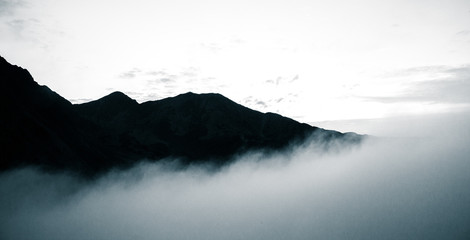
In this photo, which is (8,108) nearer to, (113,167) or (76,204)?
(76,204)

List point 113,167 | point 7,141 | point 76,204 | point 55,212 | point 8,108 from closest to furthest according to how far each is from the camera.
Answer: point 7,141 → point 8,108 → point 55,212 → point 76,204 → point 113,167

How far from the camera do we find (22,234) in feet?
409

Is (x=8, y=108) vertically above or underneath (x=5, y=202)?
above

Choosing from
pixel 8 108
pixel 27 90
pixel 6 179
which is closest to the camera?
pixel 6 179

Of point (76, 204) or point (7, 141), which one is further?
point (76, 204)

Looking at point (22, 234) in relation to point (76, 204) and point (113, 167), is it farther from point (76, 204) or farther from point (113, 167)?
point (113, 167)

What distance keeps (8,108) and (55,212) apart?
58.1 meters

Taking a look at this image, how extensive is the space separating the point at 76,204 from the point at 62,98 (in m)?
84.6

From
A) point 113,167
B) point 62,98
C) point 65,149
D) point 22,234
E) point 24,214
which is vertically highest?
point 62,98

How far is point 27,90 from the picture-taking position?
169750 mm

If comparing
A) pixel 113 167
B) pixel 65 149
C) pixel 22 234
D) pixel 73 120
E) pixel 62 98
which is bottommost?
pixel 22 234

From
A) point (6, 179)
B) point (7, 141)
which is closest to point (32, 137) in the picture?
point (7, 141)

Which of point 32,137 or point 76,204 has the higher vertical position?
point 32,137

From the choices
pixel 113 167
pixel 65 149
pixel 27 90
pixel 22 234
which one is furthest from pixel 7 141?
pixel 113 167
